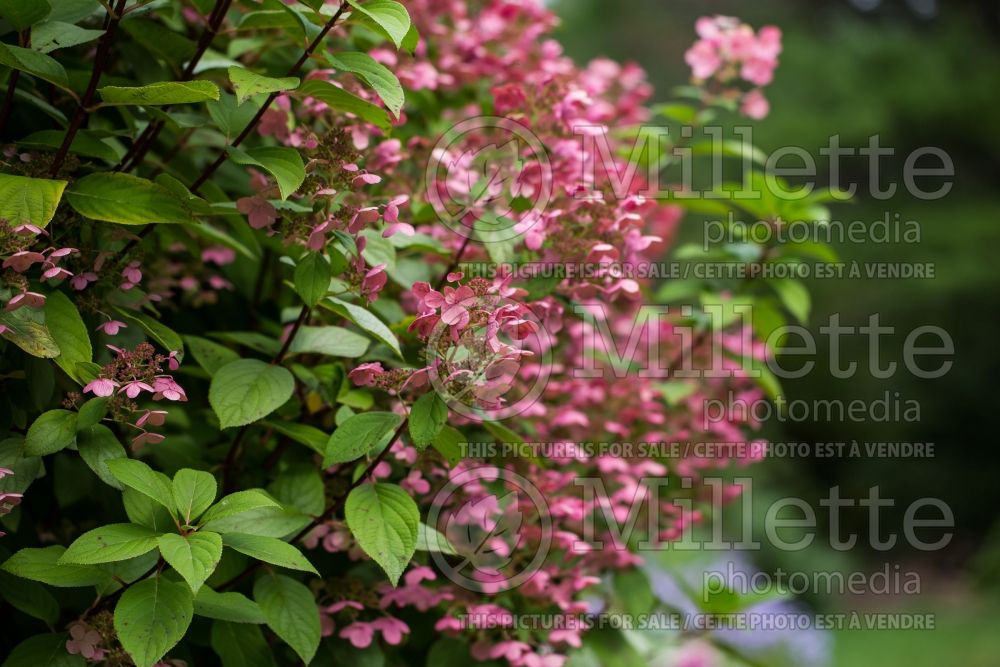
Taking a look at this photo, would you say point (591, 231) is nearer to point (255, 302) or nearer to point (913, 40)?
point (255, 302)

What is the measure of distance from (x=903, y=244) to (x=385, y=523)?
5628 mm

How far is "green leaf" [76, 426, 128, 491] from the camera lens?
2.41 ft

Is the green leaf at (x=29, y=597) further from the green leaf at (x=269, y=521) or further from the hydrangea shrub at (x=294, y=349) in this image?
the green leaf at (x=269, y=521)

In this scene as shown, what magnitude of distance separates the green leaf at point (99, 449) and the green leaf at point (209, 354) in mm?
136

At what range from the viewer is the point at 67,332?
0.76m

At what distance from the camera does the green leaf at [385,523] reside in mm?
737

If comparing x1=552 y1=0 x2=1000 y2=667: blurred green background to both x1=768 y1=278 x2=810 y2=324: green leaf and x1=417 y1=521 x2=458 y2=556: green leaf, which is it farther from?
x1=417 y1=521 x2=458 y2=556: green leaf

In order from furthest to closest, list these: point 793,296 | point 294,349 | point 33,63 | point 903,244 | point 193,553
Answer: point 903,244 → point 793,296 → point 294,349 → point 33,63 → point 193,553

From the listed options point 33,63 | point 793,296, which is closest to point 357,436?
point 33,63

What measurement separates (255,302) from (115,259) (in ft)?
0.84

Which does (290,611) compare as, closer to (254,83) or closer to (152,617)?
(152,617)

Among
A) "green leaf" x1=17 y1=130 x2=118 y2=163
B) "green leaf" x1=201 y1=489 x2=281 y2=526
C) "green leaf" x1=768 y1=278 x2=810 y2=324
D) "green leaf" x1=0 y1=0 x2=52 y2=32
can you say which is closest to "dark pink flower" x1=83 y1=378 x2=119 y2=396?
"green leaf" x1=201 y1=489 x2=281 y2=526

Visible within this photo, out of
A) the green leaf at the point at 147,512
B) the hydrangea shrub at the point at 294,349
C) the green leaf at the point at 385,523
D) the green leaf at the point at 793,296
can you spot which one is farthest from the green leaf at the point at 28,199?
the green leaf at the point at 793,296

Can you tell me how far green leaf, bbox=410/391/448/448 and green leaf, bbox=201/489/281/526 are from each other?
123 millimetres
